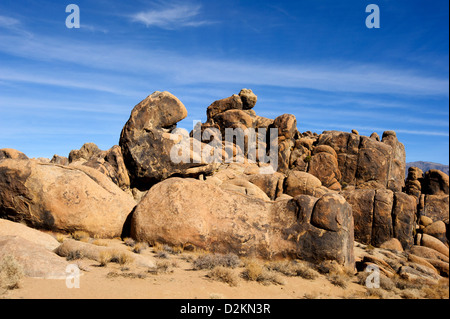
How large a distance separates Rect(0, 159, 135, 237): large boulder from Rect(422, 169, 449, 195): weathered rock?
37.4 metres

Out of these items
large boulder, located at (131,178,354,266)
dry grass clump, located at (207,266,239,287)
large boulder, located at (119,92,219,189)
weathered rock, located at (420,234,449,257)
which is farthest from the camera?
large boulder, located at (119,92,219,189)

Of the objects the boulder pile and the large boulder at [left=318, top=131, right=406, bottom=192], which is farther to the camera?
the large boulder at [left=318, top=131, right=406, bottom=192]

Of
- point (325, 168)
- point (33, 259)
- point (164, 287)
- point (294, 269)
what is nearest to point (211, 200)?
point (294, 269)

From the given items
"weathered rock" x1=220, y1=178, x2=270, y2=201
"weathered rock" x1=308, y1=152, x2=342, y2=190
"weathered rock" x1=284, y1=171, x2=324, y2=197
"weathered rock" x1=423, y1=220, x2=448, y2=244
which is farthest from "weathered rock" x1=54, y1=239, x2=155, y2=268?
"weathered rock" x1=308, y1=152, x2=342, y2=190

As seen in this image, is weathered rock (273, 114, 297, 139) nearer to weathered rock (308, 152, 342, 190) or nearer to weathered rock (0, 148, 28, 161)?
weathered rock (308, 152, 342, 190)

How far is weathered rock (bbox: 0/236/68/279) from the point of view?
878 cm

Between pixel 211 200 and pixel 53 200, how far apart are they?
266 inches

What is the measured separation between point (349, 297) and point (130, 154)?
17.3 metres

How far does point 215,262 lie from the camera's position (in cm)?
1084

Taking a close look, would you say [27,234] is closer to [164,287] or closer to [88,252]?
[88,252]

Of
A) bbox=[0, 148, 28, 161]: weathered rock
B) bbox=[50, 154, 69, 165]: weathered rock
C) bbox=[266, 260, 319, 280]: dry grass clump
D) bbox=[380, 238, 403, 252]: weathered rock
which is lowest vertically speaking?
bbox=[380, 238, 403, 252]: weathered rock
